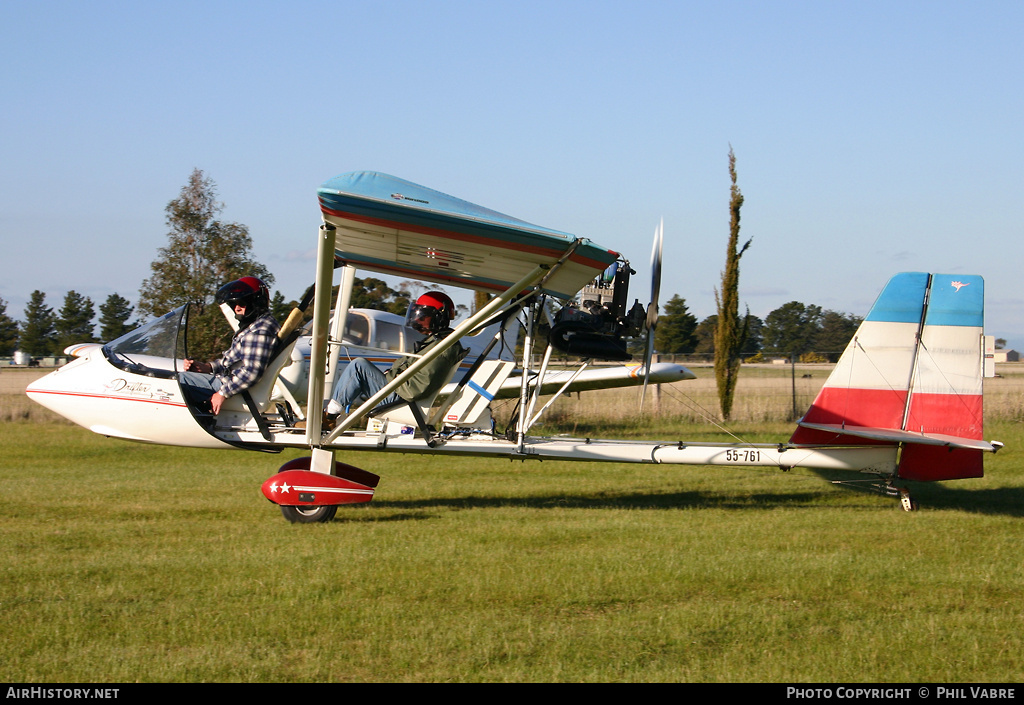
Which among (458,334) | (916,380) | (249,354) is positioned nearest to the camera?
(458,334)

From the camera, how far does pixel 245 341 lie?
24.6ft

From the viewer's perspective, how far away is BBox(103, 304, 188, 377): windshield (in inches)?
306

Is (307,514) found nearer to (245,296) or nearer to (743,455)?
(245,296)

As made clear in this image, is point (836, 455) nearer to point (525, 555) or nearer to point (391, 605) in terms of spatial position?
point (525, 555)

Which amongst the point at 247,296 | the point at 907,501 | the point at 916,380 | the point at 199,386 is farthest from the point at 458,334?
the point at 907,501

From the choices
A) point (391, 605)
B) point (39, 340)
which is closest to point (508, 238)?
point (391, 605)

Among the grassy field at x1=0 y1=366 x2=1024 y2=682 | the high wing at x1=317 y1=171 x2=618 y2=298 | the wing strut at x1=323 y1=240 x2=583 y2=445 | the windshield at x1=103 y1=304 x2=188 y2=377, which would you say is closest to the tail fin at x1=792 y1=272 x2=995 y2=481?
the grassy field at x1=0 y1=366 x2=1024 y2=682

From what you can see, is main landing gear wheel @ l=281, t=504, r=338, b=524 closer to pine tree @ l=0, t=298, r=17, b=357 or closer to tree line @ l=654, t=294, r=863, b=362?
tree line @ l=654, t=294, r=863, b=362

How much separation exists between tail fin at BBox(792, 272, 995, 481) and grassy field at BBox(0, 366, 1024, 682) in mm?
690

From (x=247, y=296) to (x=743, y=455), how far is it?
5042 millimetres

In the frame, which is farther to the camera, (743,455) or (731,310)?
(731,310)

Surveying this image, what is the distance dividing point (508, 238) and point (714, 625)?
3.14 m

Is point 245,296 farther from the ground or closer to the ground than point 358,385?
farther from the ground
